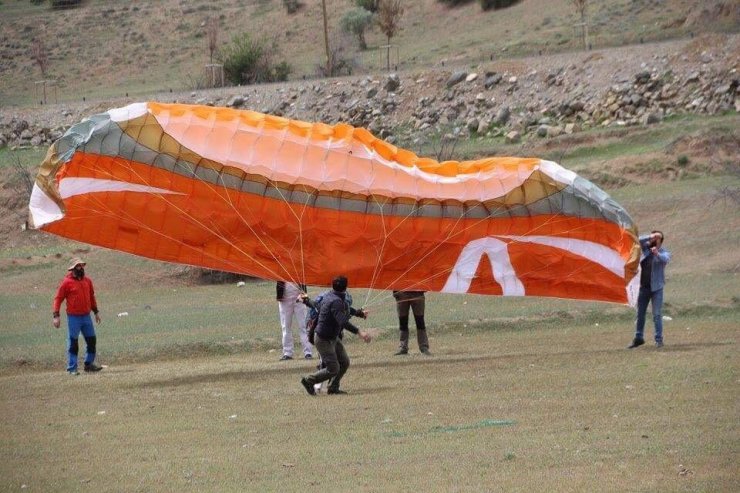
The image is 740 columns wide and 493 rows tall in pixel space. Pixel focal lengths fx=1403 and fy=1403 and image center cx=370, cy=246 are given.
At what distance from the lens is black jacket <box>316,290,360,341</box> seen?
61.9 feet

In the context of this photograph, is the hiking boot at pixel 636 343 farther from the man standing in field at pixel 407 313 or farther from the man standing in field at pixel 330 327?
the man standing in field at pixel 330 327

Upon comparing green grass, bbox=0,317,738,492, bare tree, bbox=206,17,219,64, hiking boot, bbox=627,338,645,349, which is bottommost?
green grass, bbox=0,317,738,492

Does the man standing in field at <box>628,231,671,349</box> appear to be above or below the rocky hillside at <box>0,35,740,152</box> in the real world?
below

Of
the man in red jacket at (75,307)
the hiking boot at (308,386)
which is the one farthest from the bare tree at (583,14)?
the hiking boot at (308,386)

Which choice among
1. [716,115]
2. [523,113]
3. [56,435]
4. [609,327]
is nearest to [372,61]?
[523,113]

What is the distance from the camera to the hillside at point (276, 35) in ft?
208

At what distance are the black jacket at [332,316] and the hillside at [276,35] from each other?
36.5 metres

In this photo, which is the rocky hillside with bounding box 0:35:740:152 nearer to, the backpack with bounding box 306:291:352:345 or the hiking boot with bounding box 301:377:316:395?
the backpack with bounding box 306:291:352:345

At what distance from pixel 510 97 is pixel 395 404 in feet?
138

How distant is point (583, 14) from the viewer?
70.1 m

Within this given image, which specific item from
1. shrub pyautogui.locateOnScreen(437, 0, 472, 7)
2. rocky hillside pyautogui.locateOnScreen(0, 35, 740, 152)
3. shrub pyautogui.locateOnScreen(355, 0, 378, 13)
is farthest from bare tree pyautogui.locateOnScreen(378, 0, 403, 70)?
rocky hillside pyautogui.locateOnScreen(0, 35, 740, 152)

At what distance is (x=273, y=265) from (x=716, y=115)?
111ft

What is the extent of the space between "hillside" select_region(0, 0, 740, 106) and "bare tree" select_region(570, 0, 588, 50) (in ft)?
1.42

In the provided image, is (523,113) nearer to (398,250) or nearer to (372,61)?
(372,61)
